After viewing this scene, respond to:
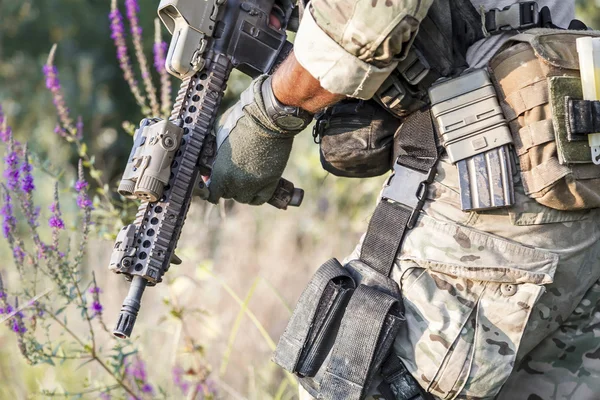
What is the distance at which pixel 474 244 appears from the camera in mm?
1646

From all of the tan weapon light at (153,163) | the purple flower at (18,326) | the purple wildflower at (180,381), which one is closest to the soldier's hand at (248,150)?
the tan weapon light at (153,163)

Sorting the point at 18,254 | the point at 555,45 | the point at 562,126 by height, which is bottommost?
the point at 18,254

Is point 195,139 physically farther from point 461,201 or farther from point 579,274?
point 579,274

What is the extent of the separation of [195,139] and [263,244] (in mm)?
2577

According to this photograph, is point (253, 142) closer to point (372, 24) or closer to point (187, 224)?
point (372, 24)

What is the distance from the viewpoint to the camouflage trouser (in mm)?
1610

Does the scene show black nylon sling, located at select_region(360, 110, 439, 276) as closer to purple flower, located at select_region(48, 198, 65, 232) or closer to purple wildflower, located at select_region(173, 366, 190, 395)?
purple flower, located at select_region(48, 198, 65, 232)

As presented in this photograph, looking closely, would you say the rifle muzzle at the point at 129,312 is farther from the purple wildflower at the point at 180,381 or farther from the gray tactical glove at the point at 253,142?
the purple wildflower at the point at 180,381

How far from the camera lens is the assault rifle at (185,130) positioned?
6.17 ft

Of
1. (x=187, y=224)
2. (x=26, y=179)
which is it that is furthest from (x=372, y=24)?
(x=187, y=224)

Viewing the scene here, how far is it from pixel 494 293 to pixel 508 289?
0.10 ft

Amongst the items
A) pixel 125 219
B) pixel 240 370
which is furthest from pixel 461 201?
pixel 240 370

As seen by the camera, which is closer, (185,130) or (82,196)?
(185,130)

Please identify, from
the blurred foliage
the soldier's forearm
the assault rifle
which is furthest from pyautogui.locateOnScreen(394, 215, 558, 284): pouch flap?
the blurred foliage
